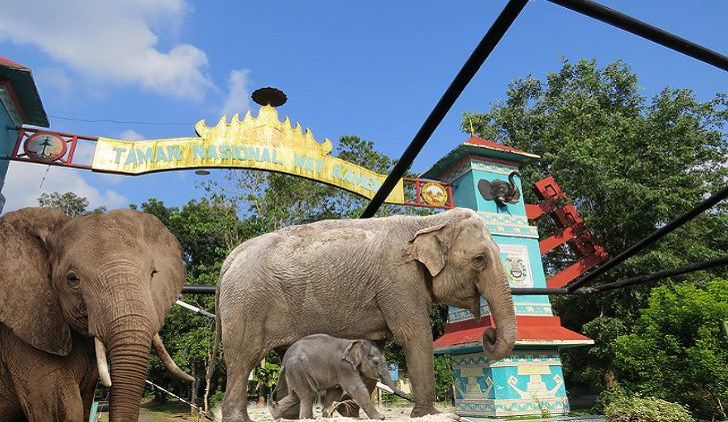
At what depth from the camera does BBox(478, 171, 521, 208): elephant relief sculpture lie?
30.5ft

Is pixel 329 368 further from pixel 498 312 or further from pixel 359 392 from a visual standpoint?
pixel 498 312

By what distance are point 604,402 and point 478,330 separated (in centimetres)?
506

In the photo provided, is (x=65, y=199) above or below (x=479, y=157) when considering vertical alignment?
above

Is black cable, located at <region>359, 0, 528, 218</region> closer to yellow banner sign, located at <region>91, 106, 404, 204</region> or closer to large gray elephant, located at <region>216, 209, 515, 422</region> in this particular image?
large gray elephant, located at <region>216, 209, 515, 422</region>

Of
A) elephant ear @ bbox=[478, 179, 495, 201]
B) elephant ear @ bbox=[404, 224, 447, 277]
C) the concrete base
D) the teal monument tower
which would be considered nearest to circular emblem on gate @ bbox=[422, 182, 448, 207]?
the teal monument tower

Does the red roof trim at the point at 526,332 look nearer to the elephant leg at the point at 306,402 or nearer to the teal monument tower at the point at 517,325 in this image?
the teal monument tower at the point at 517,325

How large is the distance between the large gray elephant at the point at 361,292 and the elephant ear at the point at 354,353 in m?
0.07

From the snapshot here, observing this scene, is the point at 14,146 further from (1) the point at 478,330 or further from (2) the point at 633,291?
(2) the point at 633,291

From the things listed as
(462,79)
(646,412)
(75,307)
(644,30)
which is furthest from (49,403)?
(646,412)

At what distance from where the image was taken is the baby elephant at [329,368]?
1.71m

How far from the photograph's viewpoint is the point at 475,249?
183 centimetres

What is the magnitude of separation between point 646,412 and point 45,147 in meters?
8.50

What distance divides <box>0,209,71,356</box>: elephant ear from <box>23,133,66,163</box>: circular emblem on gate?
5150 millimetres

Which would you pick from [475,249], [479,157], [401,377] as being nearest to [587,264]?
[479,157]
